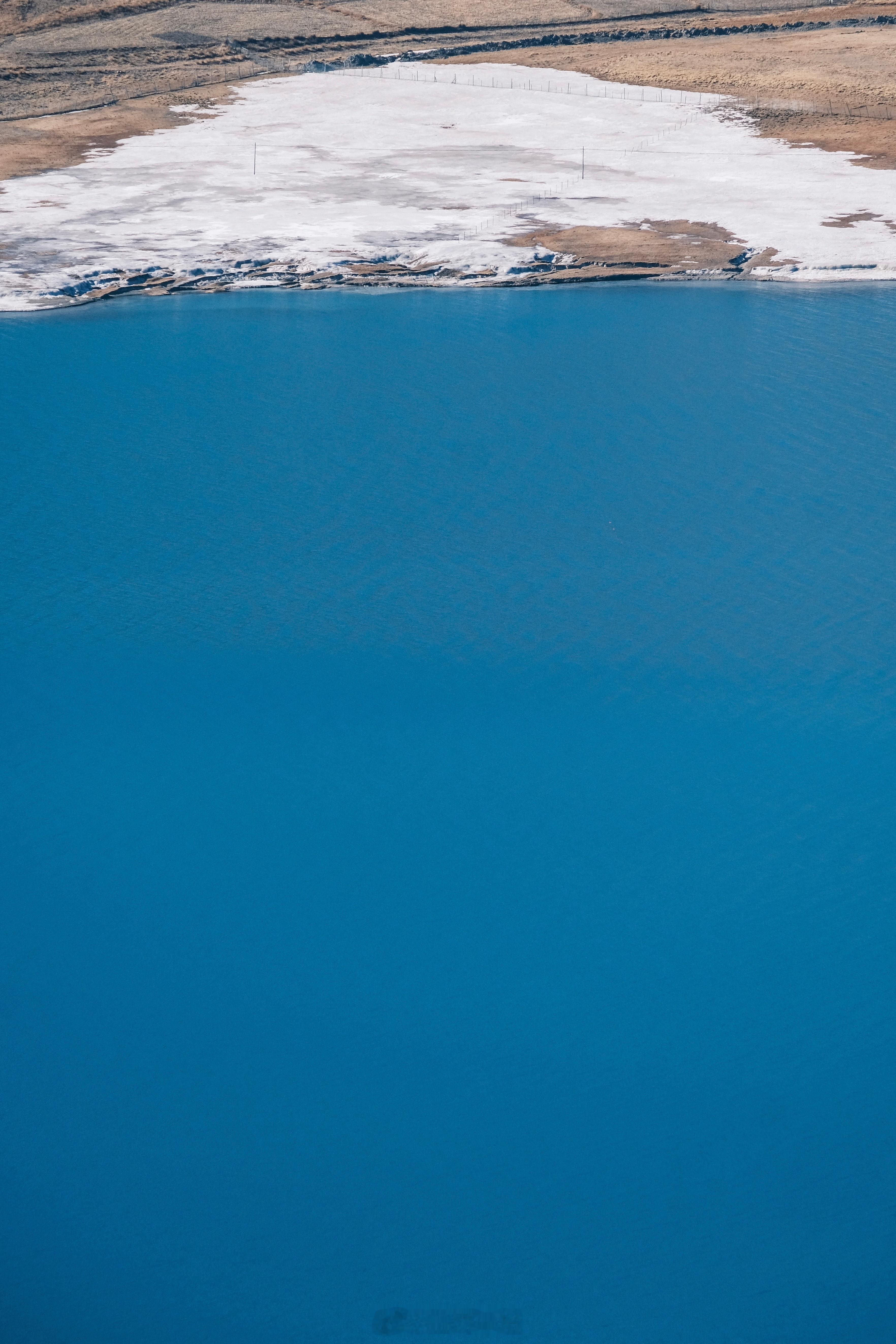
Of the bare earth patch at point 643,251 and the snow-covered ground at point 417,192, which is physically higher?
the snow-covered ground at point 417,192

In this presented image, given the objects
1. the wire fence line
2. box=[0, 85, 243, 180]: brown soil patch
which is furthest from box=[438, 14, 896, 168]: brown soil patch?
box=[0, 85, 243, 180]: brown soil patch

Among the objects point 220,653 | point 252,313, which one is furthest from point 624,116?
point 220,653

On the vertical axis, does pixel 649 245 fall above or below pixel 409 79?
below

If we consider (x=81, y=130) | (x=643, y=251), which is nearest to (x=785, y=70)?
(x=643, y=251)

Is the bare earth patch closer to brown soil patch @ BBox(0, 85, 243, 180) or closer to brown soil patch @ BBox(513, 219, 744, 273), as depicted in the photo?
brown soil patch @ BBox(513, 219, 744, 273)

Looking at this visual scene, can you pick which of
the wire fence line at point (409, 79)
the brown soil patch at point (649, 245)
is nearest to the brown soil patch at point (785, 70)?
the wire fence line at point (409, 79)

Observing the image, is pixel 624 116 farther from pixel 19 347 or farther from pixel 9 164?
pixel 19 347

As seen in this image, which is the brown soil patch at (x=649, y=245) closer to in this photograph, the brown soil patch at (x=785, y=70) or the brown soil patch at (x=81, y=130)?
the brown soil patch at (x=785, y=70)

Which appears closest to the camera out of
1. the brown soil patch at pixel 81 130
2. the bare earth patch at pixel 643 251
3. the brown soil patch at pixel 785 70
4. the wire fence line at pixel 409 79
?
the bare earth patch at pixel 643 251

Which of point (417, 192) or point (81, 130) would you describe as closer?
point (417, 192)

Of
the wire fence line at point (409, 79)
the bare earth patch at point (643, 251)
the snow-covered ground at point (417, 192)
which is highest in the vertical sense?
the wire fence line at point (409, 79)

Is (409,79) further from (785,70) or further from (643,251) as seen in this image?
(643,251)
